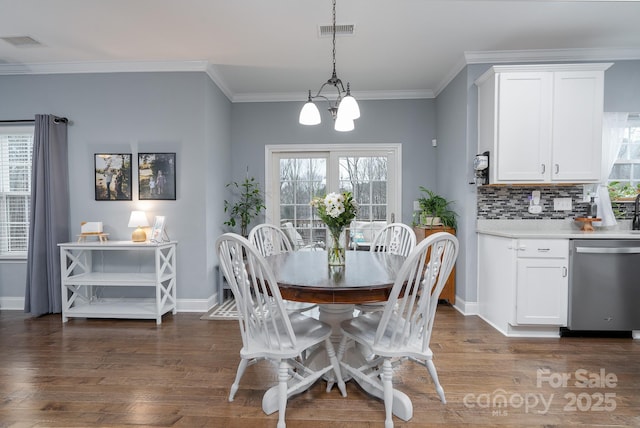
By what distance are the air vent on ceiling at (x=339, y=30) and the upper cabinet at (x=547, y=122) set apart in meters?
1.39

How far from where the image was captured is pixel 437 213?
3.71 m

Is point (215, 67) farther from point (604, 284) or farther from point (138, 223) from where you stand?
point (604, 284)

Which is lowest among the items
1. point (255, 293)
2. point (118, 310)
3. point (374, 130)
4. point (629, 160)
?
point (118, 310)

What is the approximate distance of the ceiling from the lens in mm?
2518

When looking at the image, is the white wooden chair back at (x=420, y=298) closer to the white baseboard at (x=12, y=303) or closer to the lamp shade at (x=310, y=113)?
the lamp shade at (x=310, y=113)

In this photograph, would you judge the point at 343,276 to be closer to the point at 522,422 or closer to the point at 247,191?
the point at 522,422

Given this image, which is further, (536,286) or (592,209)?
(592,209)

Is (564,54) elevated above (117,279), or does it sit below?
above

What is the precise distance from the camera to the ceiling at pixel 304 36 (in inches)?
99.1

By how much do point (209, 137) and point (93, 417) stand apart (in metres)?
2.69

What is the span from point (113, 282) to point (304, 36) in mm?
2944

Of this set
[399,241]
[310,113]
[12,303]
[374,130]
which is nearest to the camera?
[310,113]

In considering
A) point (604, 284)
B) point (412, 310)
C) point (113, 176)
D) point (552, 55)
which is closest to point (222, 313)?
point (113, 176)

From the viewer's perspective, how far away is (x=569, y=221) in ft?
10.7
